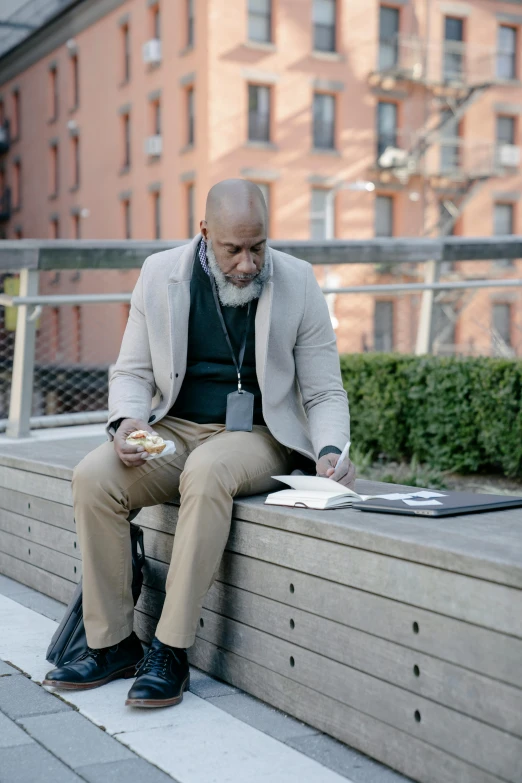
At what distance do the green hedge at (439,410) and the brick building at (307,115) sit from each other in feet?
60.3

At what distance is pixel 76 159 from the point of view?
119 feet

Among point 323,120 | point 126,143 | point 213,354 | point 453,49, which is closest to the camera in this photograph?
point 213,354

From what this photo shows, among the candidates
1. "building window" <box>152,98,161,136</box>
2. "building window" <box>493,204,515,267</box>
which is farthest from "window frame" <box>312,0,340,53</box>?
"building window" <box>493,204,515,267</box>

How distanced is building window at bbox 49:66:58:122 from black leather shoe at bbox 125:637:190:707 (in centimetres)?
3634

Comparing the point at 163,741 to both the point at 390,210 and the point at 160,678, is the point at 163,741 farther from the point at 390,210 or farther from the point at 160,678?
the point at 390,210

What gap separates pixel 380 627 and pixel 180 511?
2.57ft

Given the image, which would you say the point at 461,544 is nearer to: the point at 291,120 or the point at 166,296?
the point at 166,296

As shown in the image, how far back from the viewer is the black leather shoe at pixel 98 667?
11.0 ft

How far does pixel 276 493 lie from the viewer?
332cm

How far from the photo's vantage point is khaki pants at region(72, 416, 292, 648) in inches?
125

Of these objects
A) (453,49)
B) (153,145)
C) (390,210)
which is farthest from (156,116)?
(453,49)

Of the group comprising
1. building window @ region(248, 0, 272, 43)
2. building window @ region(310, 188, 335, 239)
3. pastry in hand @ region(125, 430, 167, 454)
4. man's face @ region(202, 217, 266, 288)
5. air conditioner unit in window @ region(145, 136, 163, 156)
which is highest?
building window @ region(248, 0, 272, 43)

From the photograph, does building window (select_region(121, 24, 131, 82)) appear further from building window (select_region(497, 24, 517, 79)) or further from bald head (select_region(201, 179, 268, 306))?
bald head (select_region(201, 179, 268, 306))

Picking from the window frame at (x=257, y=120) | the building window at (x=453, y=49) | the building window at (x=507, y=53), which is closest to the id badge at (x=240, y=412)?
the window frame at (x=257, y=120)
